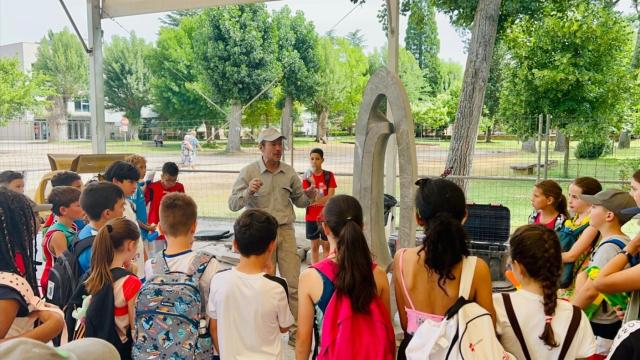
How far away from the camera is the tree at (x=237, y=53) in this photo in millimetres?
29672

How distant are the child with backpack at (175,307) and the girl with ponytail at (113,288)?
9 cm

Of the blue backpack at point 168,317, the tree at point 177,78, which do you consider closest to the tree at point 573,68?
the blue backpack at point 168,317

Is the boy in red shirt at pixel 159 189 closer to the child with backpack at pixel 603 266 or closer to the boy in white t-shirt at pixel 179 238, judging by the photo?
the boy in white t-shirt at pixel 179 238

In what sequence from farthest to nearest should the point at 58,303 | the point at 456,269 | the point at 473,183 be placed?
the point at 473,183
the point at 58,303
the point at 456,269

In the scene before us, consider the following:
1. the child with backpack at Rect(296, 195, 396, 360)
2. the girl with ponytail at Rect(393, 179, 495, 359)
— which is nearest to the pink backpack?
the child with backpack at Rect(296, 195, 396, 360)

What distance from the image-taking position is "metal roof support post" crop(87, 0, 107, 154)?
891cm

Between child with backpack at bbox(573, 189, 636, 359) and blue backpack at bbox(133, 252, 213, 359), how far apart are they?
73.8 inches

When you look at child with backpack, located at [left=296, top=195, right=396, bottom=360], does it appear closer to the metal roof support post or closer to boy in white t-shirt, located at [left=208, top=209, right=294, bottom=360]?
boy in white t-shirt, located at [left=208, top=209, right=294, bottom=360]

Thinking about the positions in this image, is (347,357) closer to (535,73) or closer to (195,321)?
(195,321)

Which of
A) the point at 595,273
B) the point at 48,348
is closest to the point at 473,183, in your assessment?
the point at 595,273

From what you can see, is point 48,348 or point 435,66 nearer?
point 48,348

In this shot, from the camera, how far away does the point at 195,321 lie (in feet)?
8.25

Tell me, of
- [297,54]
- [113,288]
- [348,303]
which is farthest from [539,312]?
[297,54]

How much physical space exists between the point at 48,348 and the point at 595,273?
2.50 metres
